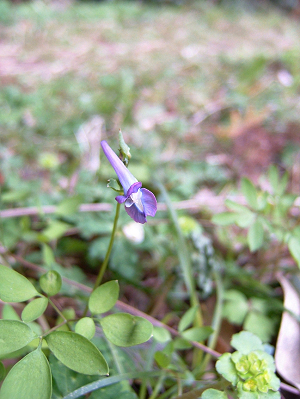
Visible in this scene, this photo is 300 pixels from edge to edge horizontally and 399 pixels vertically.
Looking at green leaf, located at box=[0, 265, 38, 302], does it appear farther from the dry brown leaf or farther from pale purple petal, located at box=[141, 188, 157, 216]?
the dry brown leaf

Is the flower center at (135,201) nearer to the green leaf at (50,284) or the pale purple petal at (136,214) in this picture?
the pale purple petal at (136,214)

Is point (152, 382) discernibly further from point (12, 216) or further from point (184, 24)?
point (184, 24)

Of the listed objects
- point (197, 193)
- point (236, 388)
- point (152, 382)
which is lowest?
point (197, 193)

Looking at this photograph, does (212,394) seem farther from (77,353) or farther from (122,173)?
(122,173)

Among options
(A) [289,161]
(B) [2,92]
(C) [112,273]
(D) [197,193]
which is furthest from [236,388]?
(B) [2,92]

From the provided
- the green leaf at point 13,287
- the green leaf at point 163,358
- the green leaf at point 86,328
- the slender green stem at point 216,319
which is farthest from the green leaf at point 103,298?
the slender green stem at point 216,319

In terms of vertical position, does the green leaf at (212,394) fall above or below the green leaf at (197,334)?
above
